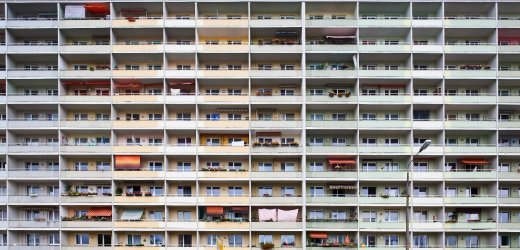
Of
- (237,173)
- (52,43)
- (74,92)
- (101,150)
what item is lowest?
(237,173)

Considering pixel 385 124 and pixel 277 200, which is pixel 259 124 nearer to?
pixel 277 200

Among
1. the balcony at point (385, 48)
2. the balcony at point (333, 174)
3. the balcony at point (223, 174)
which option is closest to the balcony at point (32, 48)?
the balcony at point (223, 174)

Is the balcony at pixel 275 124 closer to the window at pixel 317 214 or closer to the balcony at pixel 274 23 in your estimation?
the window at pixel 317 214

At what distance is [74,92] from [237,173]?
1685 cm

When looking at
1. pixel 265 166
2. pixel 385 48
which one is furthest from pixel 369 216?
pixel 385 48

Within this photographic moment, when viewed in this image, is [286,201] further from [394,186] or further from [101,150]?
[101,150]

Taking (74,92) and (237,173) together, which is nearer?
(237,173)

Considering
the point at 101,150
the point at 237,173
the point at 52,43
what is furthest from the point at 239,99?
the point at 52,43

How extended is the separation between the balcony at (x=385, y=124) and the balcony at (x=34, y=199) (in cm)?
2718

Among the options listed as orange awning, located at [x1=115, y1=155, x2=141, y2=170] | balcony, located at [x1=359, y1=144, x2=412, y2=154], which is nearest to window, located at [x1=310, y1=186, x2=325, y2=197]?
balcony, located at [x1=359, y1=144, x2=412, y2=154]

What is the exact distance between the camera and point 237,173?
34688mm

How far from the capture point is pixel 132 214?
35.2 meters

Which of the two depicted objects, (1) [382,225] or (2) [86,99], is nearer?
(1) [382,225]

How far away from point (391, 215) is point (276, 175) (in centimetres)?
1107
